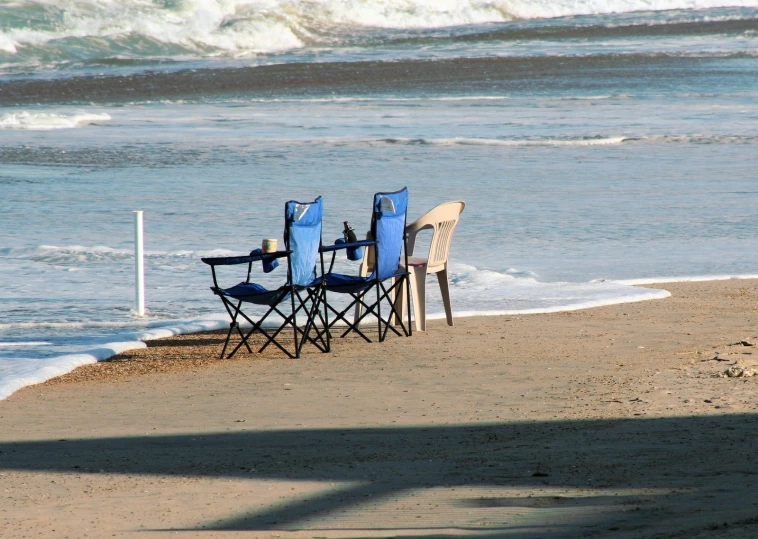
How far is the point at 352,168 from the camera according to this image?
19.4 meters

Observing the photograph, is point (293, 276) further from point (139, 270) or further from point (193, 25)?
point (193, 25)

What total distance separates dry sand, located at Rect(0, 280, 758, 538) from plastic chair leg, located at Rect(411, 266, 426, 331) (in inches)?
11.3

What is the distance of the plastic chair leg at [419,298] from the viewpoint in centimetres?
873

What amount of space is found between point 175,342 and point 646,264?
5205 mm

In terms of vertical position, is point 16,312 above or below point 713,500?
below

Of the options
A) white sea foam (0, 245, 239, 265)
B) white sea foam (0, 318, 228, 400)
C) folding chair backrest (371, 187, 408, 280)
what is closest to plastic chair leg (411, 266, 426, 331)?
folding chair backrest (371, 187, 408, 280)

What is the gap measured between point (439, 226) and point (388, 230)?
0.63m

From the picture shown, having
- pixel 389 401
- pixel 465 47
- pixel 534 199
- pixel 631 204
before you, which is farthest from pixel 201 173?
pixel 465 47

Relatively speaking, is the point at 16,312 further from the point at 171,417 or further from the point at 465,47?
the point at 465,47

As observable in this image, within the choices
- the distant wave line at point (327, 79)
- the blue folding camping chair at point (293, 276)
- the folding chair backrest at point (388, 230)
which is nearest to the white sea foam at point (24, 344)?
the blue folding camping chair at point (293, 276)

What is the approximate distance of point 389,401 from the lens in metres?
6.59

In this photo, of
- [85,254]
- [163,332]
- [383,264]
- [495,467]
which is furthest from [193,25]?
[495,467]

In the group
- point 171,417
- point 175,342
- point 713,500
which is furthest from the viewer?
point 175,342

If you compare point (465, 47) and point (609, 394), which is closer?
point (609, 394)
